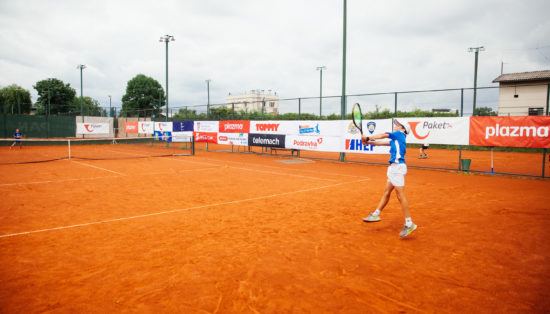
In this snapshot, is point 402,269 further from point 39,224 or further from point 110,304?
point 39,224

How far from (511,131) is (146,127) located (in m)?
29.1

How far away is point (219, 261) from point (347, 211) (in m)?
3.68

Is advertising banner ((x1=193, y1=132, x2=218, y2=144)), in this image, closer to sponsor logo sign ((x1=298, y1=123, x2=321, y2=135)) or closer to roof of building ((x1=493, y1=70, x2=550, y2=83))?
sponsor logo sign ((x1=298, y1=123, x2=321, y2=135))

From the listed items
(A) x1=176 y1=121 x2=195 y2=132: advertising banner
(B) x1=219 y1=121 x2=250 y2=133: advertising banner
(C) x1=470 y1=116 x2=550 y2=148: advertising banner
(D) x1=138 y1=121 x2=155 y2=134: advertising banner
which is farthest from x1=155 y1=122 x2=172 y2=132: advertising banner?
(C) x1=470 y1=116 x2=550 y2=148: advertising banner

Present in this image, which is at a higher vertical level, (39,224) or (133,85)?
(133,85)

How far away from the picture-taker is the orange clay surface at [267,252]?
11.2ft

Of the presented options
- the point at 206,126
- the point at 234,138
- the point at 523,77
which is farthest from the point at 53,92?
the point at 523,77

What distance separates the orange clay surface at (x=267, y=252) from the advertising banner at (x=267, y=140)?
34.9ft

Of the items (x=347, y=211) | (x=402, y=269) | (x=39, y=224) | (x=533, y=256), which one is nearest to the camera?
(x=402, y=269)

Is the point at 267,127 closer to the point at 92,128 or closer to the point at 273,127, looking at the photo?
the point at 273,127

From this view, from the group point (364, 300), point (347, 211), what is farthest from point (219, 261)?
point (347, 211)

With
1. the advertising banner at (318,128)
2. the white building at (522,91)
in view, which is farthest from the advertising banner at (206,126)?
the white building at (522,91)

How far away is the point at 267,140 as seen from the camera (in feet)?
67.7

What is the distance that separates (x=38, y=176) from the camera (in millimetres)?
11750
